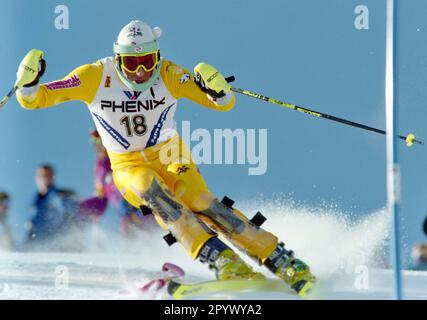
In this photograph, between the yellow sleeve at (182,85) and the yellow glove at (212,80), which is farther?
the yellow sleeve at (182,85)

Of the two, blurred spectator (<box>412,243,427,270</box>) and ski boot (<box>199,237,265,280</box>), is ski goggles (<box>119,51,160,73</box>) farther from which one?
blurred spectator (<box>412,243,427,270</box>)

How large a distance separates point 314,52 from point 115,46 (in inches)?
67.1

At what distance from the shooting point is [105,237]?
586 cm

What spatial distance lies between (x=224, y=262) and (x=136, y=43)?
1.20 metres

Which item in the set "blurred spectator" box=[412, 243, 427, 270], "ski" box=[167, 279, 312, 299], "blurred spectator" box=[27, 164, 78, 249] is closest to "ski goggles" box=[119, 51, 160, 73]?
"ski" box=[167, 279, 312, 299]

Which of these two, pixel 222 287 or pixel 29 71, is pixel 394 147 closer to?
pixel 222 287

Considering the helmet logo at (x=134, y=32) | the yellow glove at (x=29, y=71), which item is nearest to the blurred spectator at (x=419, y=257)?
the helmet logo at (x=134, y=32)

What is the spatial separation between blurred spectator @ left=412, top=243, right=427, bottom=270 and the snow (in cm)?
16

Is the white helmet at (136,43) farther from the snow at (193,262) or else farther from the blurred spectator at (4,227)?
the blurred spectator at (4,227)

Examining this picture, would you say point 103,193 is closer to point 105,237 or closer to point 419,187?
point 105,237

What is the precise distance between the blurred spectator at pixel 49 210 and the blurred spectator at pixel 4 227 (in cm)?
13

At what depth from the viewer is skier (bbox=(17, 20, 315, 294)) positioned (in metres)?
4.50

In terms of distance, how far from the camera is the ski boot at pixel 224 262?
4457mm
